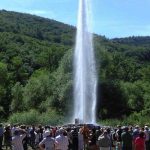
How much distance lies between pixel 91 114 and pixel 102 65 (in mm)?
33825

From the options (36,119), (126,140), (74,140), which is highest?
(36,119)

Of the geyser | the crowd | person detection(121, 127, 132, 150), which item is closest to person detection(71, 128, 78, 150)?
the crowd

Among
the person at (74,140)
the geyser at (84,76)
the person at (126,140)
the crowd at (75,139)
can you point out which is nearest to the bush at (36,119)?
the geyser at (84,76)

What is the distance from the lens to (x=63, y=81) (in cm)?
7844

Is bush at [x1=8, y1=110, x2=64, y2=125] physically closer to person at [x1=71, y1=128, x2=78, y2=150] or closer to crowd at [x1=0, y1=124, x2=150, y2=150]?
crowd at [x1=0, y1=124, x2=150, y2=150]

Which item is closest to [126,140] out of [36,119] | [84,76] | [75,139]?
[75,139]

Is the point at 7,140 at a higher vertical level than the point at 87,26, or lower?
lower

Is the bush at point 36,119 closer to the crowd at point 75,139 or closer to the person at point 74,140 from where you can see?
the crowd at point 75,139

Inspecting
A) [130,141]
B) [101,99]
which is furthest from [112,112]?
[130,141]

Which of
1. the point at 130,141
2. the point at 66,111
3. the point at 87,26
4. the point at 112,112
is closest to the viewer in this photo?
the point at 130,141

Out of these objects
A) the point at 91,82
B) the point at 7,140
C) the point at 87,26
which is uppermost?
the point at 87,26

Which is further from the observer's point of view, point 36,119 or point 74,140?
point 36,119

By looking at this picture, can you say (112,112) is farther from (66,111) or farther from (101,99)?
(66,111)

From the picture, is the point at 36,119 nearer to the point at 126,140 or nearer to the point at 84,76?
the point at 84,76
